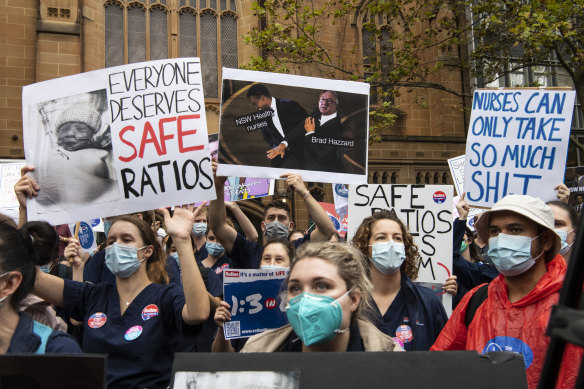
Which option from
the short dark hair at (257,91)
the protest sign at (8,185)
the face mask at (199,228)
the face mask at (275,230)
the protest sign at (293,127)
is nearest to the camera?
the protest sign at (293,127)

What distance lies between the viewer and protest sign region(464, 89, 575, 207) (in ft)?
15.3

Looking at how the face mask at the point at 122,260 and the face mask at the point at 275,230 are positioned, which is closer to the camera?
the face mask at the point at 122,260

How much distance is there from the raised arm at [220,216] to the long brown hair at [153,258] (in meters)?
0.66

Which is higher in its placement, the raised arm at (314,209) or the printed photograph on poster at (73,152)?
the printed photograph on poster at (73,152)

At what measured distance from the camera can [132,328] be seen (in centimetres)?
317

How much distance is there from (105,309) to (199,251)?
2.98 meters

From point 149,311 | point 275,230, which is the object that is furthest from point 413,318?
point 275,230

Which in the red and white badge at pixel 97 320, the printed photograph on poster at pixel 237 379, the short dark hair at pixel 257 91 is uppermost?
the short dark hair at pixel 257 91

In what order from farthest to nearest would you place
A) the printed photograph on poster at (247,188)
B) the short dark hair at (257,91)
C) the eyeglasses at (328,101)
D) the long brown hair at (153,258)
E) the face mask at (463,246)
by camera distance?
the printed photograph on poster at (247,188) < the face mask at (463,246) < the eyeglasses at (328,101) < the short dark hair at (257,91) < the long brown hair at (153,258)

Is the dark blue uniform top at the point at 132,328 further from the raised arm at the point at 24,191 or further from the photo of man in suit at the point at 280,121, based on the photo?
the photo of man in suit at the point at 280,121

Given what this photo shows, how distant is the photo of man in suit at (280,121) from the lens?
4555 millimetres

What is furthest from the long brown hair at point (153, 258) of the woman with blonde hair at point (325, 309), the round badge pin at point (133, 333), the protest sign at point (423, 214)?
the protest sign at point (423, 214)

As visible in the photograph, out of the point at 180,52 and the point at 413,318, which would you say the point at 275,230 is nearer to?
the point at 413,318

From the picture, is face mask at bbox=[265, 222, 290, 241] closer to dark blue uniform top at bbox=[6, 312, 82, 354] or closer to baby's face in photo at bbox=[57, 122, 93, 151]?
baby's face in photo at bbox=[57, 122, 93, 151]
